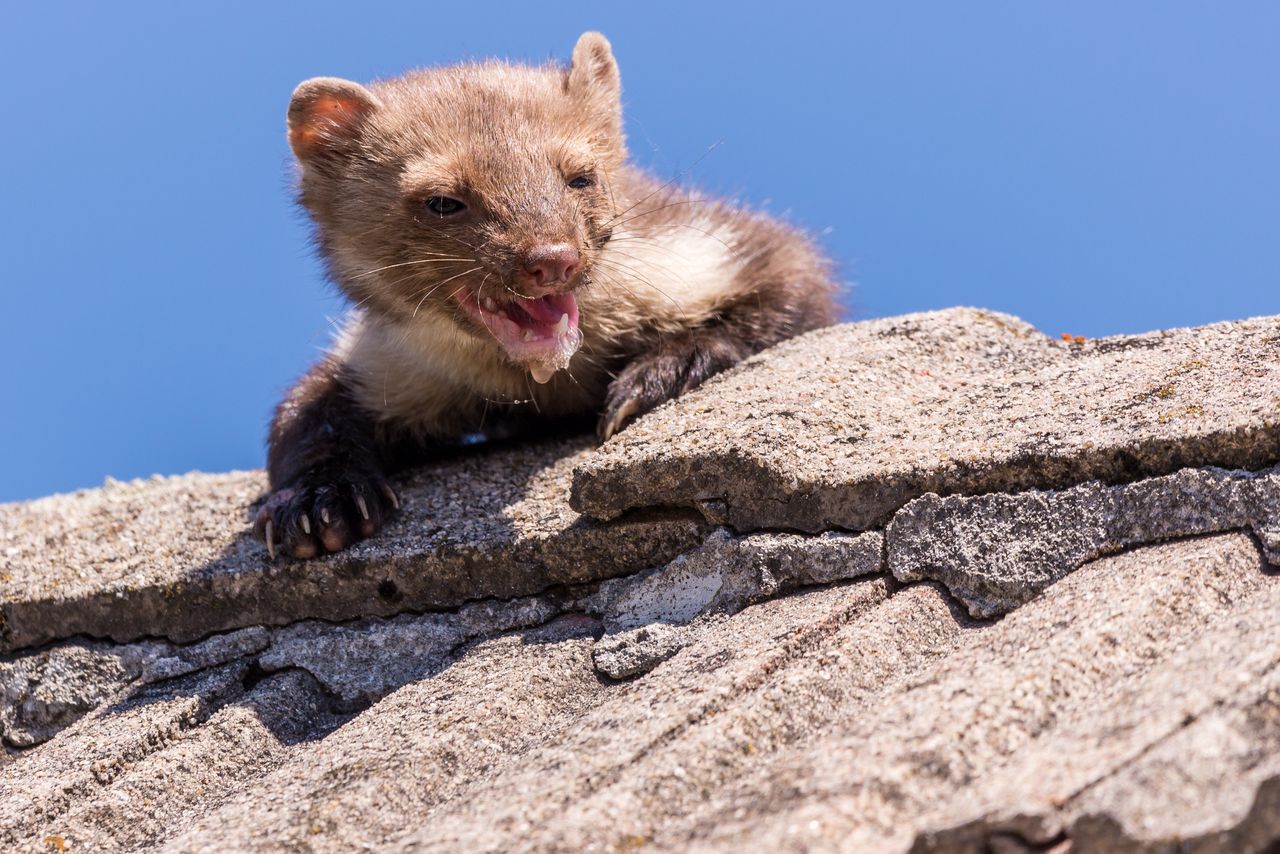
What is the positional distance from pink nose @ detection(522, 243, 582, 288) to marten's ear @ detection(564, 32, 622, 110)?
1.25m

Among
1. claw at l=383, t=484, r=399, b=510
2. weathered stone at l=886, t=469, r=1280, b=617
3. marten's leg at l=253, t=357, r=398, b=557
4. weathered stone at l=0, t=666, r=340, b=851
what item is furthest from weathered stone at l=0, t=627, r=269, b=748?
weathered stone at l=886, t=469, r=1280, b=617

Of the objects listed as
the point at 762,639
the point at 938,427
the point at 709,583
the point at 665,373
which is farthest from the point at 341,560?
the point at 938,427

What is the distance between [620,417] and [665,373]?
1.02 feet

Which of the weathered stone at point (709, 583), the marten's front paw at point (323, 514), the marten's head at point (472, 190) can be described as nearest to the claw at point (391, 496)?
the marten's front paw at point (323, 514)

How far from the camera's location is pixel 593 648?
3.06m

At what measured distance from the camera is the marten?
4172 mm

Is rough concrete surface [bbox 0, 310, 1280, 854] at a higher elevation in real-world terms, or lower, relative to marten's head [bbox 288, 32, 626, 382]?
lower

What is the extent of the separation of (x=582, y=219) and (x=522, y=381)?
36.1 inches

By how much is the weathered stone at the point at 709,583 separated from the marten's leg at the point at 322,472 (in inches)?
42.8

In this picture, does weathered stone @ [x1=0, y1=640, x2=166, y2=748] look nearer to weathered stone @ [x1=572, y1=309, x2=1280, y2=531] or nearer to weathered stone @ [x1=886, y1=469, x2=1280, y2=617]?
weathered stone @ [x1=572, y1=309, x2=1280, y2=531]

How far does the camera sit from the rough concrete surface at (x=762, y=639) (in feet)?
5.98

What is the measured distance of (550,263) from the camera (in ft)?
12.9

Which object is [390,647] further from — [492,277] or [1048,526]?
[1048,526]

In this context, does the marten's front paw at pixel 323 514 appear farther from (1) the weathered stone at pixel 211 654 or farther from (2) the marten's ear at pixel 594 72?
(2) the marten's ear at pixel 594 72
